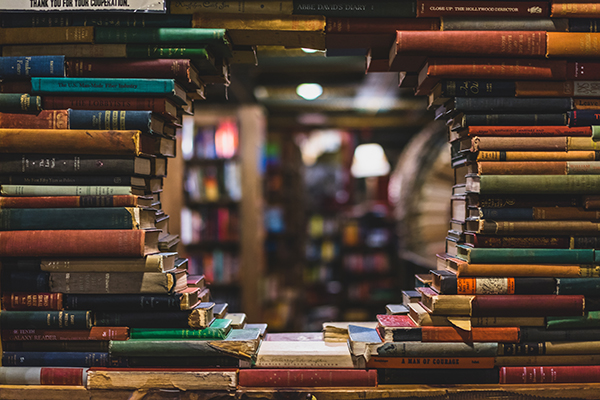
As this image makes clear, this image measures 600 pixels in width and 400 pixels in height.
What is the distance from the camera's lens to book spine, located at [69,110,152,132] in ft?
3.49

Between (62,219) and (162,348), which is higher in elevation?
(62,219)

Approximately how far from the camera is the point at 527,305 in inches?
42.4

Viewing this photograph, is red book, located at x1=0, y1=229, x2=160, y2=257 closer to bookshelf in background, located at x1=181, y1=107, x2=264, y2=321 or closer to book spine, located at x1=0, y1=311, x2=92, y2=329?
book spine, located at x1=0, y1=311, x2=92, y2=329

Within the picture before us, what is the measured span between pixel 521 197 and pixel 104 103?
1.25m

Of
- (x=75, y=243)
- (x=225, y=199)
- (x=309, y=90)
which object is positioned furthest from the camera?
(x=309, y=90)

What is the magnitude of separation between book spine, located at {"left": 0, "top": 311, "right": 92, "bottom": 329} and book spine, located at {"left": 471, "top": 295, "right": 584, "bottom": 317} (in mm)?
1125

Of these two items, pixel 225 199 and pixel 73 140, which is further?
pixel 225 199

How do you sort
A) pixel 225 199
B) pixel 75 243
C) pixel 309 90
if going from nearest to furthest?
pixel 75 243
pixel 225 199
pixel 309 90

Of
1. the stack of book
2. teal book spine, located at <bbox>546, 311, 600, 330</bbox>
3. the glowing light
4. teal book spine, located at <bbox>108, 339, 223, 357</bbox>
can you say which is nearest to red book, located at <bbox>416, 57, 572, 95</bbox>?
the stack of book

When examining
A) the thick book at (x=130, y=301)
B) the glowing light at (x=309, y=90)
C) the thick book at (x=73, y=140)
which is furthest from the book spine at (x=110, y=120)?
the glowing light at (x=309, y=90)

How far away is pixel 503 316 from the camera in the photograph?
1.10 meters

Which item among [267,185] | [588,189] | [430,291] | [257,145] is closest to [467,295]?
[430,291]

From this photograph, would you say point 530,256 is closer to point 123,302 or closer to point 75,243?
point 123,302

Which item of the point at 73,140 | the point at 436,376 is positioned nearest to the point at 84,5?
the point at 73,140
